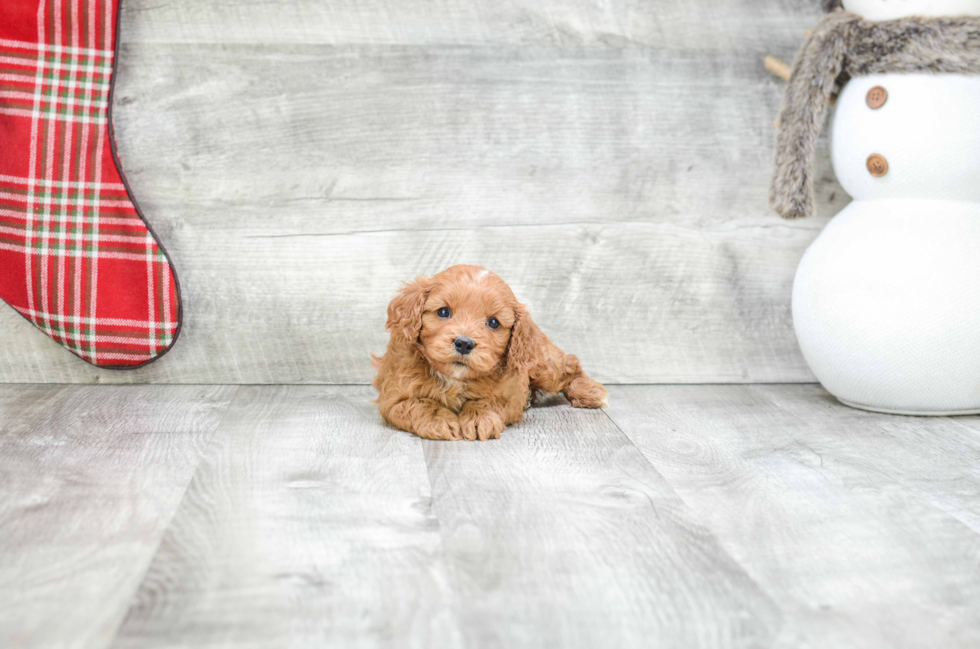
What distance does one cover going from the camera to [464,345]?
1657 millimetres

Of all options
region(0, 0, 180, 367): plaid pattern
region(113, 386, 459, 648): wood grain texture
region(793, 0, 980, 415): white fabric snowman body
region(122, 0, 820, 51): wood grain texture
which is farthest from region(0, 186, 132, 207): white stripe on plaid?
region(793, 0, 980, 415): white fabric snowman body

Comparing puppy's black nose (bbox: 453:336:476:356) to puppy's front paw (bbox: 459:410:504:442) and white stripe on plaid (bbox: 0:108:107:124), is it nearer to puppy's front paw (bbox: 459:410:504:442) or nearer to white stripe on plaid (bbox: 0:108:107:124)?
puppy's front paw (bbox: 459:410:504:442)

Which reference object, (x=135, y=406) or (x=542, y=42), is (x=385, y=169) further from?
(x=135, y=406)

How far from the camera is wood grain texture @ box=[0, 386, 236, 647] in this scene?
0.99 meters

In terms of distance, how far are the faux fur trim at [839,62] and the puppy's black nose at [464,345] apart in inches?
35.1

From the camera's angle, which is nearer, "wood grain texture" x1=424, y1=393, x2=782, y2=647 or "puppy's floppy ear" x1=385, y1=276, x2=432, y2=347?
"wood grain texture" x1=424, y1=393, x2=782, y2=647

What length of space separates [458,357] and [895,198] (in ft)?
3.75

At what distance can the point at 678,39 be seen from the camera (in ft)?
7.34

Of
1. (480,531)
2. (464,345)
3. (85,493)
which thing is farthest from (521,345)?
(85,493)

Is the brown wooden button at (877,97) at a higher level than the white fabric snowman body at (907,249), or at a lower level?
higher

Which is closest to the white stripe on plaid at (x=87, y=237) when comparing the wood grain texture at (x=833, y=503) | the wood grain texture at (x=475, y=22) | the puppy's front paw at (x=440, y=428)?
the wood grain texture at (x=475, y=22)

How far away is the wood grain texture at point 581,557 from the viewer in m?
0.98

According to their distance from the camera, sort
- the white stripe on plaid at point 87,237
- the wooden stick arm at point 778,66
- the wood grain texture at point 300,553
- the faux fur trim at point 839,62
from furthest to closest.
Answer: the wooden stick arm at point 778,66 < the white stripe on plaid at point 87,237 < the faux fur trim at point 839,62 < the wood grain texture at point 300,553

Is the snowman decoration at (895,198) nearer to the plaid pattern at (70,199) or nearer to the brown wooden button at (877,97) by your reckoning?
the brown wooden button at (877,97)
